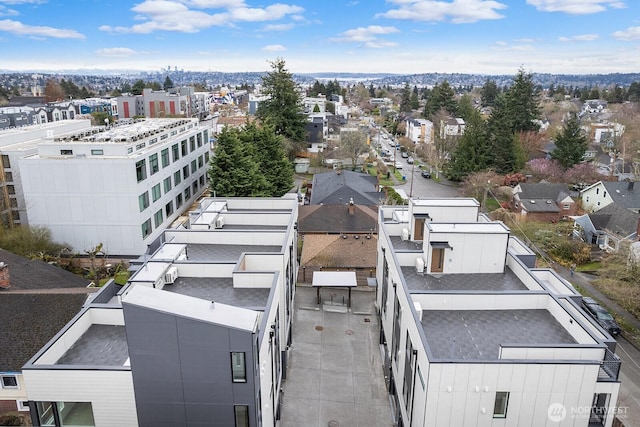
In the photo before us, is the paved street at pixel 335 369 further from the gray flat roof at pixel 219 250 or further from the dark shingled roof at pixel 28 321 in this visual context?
the dark shingled roof at pixel 28 321

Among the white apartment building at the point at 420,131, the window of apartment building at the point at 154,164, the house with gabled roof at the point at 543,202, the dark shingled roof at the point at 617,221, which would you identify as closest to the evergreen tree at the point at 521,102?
the white apartment building at the point at 420,131

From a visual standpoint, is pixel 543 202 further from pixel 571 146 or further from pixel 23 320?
pixel 23 320

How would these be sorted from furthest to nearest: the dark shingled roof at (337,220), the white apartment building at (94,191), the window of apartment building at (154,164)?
the window of apartment building at (154,164) < the dark shingled roof at (337,220) < the white apartment building at (94,191)

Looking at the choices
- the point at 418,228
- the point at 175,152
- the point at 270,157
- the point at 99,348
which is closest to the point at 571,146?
the point at 270,157

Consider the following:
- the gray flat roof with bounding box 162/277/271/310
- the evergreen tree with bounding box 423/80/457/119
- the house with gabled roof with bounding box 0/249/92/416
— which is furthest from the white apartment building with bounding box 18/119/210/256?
the evergreen tree with bounding box 423/80/457/119

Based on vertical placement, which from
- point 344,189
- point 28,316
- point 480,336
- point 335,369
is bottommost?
point 335,369

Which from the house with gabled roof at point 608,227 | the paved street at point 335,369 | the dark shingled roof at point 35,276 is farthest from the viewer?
the house with gabled roof at point 608,227
